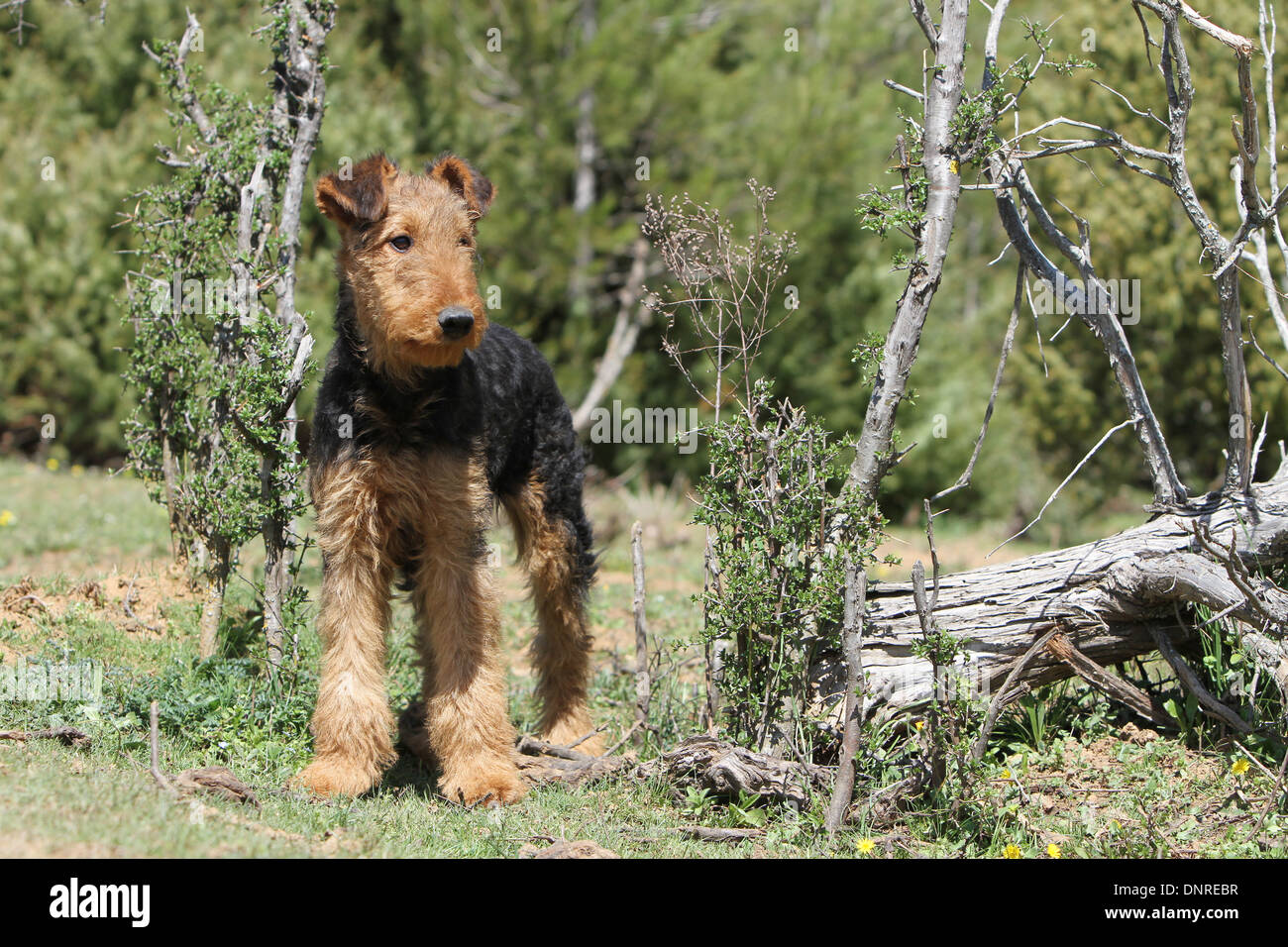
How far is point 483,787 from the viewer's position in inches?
196

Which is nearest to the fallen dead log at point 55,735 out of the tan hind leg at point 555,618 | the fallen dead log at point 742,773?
the tan hind leg at point 555,618

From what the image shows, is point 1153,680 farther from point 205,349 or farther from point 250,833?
point 205,349

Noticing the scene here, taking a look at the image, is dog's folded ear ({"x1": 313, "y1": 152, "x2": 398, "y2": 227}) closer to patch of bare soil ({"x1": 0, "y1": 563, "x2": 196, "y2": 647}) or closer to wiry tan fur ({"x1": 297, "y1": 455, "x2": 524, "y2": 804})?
wiry tan fur ({"x1": 297, "y1": 455, "x2": 524, "y2": 804})

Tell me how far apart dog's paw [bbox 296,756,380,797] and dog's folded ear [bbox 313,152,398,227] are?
2.32 metres

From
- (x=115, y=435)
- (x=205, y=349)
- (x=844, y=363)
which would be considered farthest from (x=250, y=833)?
(x=844, y=363)

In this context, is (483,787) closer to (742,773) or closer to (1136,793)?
(742,773)

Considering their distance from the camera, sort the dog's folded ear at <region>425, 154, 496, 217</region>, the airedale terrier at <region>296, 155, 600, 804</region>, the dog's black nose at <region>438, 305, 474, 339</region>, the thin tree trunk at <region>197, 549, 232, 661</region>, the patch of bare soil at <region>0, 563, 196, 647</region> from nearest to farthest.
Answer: the dog's black nose at <region>438, 305, 474, 339</region>
the airedale terrier at <region>296, 155, 600, 804</region>
the dog's folded ear at <region>425, 154, 496, 217</region>
the thin tree trunk at <region>197, 549, 232, 661</region>
the patch of bare soil at <region>0, 563, 196, 647</region>

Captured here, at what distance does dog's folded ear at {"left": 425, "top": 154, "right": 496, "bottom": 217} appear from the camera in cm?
501

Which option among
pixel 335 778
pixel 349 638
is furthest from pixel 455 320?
pixel 335 778

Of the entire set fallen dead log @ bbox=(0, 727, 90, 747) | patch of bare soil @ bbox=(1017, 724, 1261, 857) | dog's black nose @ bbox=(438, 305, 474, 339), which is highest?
dog's black nose @ bbox=(438, 305, 474, 339)

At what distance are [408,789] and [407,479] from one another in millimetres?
1481

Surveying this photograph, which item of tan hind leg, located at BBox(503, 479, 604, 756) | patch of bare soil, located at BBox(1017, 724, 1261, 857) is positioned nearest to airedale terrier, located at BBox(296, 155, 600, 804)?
tan hind leg, located at BBox(503, 479, 604, 756)

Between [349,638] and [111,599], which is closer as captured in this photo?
[349,638]

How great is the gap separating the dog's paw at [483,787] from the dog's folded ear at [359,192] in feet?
8.05
